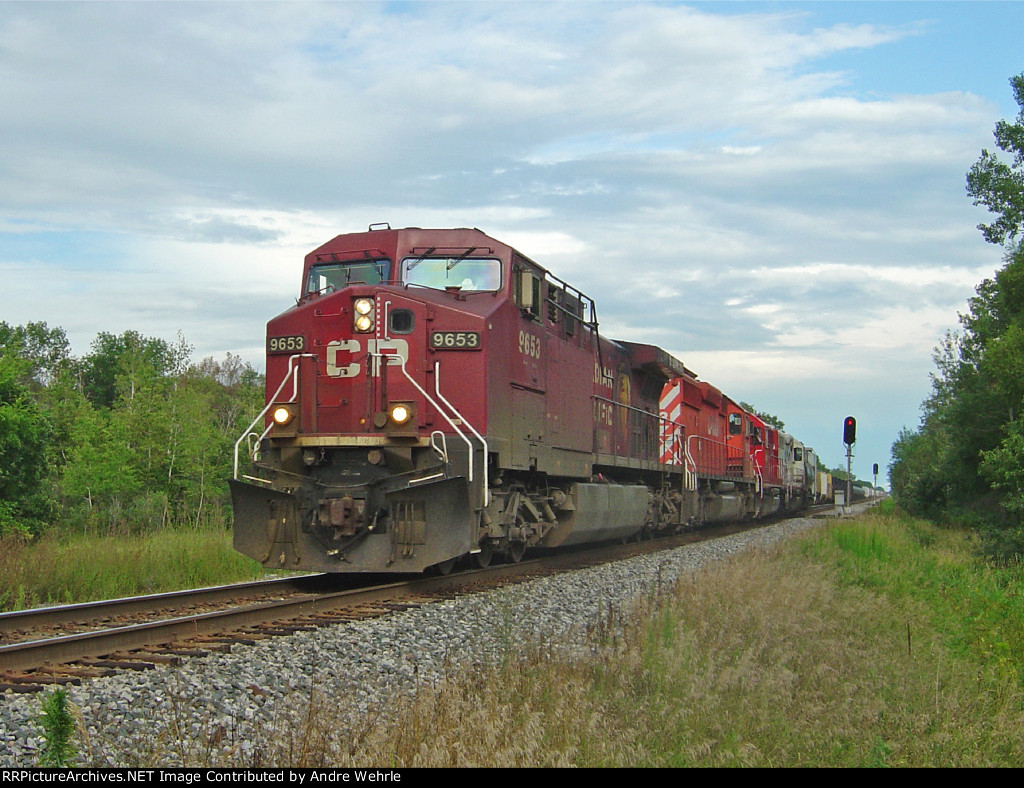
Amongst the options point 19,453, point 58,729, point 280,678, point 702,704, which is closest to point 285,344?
point 280,678

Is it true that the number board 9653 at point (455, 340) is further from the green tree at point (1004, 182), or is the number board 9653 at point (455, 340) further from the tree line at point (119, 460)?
the green tree at point (1004, 182)

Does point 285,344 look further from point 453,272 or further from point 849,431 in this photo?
point 849,431

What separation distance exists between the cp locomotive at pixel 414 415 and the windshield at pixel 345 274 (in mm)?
18

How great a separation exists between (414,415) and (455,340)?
3.13ft

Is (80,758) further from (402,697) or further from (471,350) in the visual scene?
(471,350)

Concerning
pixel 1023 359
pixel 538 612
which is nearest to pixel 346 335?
pixel 538 612

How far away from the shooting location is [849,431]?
24.5 meters

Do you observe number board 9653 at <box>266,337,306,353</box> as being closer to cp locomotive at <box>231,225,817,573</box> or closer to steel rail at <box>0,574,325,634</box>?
cp locomotive at <box>231,225,817,573</box>

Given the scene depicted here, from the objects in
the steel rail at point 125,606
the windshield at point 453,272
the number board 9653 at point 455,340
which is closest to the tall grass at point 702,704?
the number board 9653 at point 455,340

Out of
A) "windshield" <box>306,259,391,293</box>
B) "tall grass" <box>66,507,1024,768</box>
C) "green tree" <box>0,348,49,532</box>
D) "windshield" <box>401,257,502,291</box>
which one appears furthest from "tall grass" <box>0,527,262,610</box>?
"green tree" <box>0,348,49,532</box>

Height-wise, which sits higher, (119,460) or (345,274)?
(345,274)

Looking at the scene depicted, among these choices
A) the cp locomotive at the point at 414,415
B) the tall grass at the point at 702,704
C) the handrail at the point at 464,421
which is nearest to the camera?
the tall grass at the point at 702,704

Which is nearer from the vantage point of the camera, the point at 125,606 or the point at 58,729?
the point at 58,729

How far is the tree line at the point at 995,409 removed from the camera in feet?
62.7
